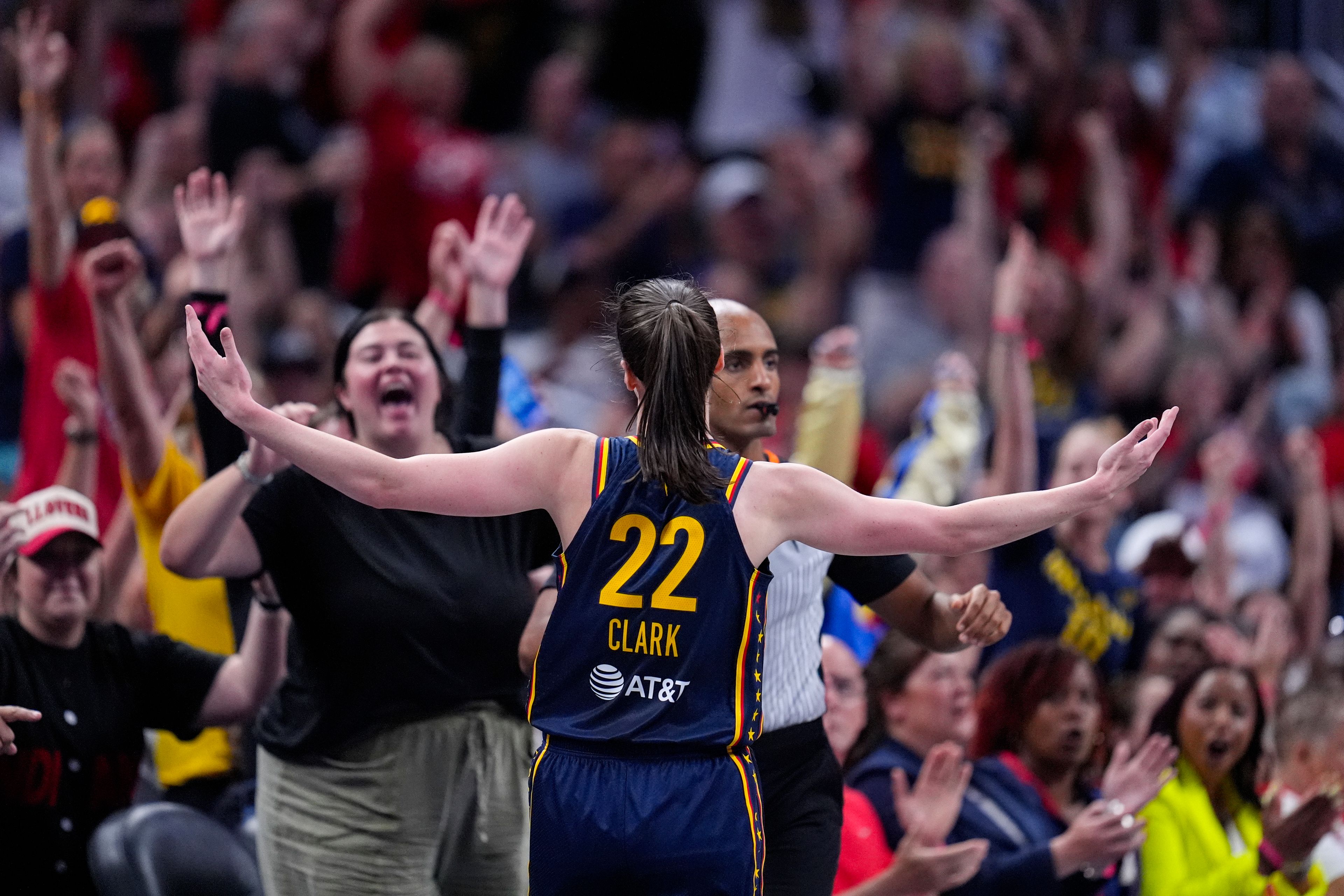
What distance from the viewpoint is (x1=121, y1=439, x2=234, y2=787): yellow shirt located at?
4852 millimetres

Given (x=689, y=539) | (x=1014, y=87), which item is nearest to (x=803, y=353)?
(x=1014, y=87)

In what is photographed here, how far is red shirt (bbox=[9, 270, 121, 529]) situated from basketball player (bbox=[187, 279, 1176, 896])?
2.83 m

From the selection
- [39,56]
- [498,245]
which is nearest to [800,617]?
[498,245]

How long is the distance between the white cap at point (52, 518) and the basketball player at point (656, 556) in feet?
4.78

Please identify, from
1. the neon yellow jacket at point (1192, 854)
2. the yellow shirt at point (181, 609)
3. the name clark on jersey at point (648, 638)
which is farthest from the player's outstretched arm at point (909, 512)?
the yellow shirt at point (181, 609)

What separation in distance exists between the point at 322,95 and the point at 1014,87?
388cm

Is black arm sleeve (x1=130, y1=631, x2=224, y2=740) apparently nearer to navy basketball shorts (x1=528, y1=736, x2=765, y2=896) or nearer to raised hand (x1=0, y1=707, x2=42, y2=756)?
raised hand (x1=0, y1=707, x2=42, y2=756)

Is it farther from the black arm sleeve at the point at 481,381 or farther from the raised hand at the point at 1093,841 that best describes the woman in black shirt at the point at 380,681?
the raised hand at the point at 1093,841

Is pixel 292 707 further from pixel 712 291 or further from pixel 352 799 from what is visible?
pixel 712 291

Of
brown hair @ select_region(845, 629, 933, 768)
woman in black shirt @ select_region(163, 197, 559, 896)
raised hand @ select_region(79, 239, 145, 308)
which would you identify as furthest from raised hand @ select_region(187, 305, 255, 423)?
brown hair @ select_region(845, 629, 933, 768)

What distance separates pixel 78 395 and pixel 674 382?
2.85 metres

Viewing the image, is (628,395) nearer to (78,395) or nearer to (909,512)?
(909,512)

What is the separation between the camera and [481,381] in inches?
177

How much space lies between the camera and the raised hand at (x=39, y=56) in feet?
18.2
